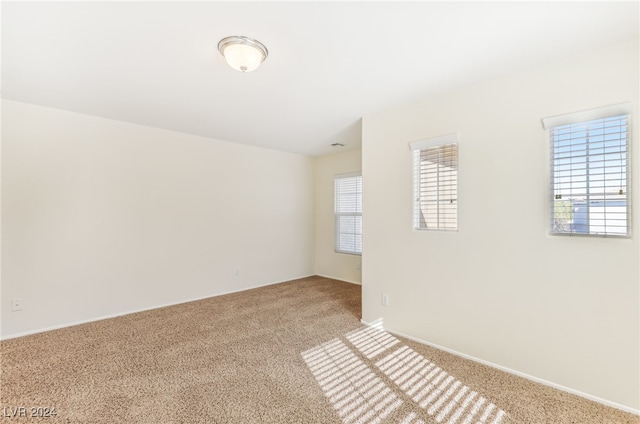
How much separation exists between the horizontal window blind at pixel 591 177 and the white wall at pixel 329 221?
322 centimetres

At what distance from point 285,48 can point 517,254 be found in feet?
7.64

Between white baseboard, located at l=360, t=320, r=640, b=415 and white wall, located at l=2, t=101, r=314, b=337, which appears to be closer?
white baseboard, located at l=360, t=320, r=640, b=415

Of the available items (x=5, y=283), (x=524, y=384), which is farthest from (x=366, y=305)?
(x=5, y=283)

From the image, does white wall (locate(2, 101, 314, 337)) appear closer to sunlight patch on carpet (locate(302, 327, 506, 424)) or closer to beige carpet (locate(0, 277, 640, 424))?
beige carpet (locate(0, 277, 640, 424))

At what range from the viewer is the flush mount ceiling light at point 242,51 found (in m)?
1.83

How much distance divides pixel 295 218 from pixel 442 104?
11.4 feet

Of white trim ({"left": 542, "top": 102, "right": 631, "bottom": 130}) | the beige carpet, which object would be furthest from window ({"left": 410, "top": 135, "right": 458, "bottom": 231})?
the beige carpet

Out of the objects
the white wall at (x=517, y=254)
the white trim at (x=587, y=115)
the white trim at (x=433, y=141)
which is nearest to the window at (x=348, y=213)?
the white wall at (x=517, y=254)

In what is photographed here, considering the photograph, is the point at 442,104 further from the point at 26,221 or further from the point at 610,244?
the point at 26,221

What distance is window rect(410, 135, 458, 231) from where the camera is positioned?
2.61 meters

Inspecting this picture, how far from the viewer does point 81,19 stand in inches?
66.0

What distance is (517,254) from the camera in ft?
7.28

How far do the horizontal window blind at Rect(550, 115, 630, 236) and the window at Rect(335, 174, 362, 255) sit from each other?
3.20m

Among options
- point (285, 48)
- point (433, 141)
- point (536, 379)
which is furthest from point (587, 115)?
point (285, 48)
